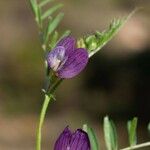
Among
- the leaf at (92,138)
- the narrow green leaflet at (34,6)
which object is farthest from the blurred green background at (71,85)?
the leaf at (92,138)

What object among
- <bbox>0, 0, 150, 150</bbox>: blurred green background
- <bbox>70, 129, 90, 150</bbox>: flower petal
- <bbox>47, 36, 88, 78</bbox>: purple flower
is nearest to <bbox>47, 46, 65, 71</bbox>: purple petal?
<bbox>47, 36, 88, 78</bbox>: purple flower

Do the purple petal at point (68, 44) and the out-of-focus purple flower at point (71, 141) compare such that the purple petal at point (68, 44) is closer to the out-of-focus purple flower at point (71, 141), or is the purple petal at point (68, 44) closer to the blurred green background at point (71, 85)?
the out-of-focus purple flower at point (71, 141)

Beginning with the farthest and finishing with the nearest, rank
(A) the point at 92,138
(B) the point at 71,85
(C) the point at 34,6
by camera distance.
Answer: (B) the point at 71,85
(C) the point at 34,6
(A) the point at 92,138

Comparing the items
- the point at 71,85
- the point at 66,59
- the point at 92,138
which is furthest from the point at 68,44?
the point at 71,85

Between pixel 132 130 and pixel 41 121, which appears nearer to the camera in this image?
pixel 41 121

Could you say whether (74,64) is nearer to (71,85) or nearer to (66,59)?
(66,59)

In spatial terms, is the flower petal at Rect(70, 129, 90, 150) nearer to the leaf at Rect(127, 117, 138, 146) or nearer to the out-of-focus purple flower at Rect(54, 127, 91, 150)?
the out-of-focus purple flower at Rect(54, 127, 91, 150)

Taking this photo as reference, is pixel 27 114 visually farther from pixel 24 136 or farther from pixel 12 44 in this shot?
pixel 12 44
